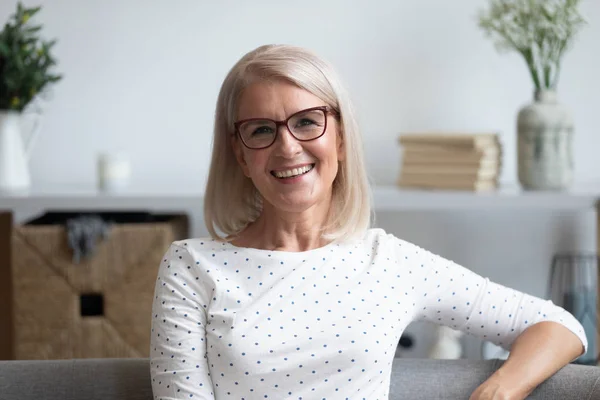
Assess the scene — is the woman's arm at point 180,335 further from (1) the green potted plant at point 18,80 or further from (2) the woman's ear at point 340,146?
(1) the green potted plant at point 18,80

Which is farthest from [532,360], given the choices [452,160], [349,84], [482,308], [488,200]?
[349,84]

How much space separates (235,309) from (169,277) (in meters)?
0.13

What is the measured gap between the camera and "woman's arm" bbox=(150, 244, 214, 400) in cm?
138

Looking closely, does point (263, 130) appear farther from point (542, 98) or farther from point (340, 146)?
point (542, 98)

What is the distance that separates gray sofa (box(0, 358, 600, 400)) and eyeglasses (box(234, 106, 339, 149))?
44cm

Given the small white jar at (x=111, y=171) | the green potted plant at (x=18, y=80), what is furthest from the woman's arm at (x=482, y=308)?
the green potted plant at (x=18, y=80)

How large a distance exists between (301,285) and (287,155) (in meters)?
0.23

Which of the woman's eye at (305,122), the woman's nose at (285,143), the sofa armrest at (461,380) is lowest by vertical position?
the sofa armrest at (461,380)

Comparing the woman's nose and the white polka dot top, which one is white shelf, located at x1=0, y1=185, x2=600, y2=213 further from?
the woman's nose

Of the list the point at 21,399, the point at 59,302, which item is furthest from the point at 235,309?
the point at 59,302

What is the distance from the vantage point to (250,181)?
5.39 feet

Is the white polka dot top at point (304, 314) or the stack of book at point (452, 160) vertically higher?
the stack of book at point (452, 160)

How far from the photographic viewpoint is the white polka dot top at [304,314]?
1.41 m

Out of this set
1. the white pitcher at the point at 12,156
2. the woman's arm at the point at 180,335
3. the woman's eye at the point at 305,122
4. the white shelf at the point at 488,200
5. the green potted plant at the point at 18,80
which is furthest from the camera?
the white pitcher at the point at 12,156
